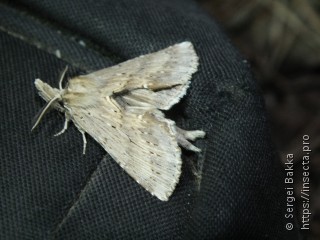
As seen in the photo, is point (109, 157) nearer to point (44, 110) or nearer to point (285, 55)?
point (44, 110)

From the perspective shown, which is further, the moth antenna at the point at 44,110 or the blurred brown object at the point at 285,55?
the blurred brown object at the point at 285,55

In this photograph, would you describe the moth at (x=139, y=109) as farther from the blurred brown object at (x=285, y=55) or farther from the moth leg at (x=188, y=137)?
the blurred brown object at (x=285, y=55)

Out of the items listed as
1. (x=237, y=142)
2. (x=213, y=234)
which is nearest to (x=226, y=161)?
(x=237, y=142)

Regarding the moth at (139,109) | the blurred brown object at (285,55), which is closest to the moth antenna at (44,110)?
the moth at (139,109)

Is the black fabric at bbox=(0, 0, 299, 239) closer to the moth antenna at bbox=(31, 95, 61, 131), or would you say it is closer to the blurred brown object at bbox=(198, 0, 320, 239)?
the moth antenna at bbox=(31, 95, 61, 131)

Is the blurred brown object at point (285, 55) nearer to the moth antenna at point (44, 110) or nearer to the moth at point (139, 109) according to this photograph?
the moth at point (139, 109)

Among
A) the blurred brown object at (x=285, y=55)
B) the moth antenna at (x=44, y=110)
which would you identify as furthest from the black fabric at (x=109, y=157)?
the blurred brown object at (x=285, y=55)

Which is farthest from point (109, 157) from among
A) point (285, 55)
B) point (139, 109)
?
point (285, 55)
